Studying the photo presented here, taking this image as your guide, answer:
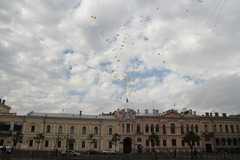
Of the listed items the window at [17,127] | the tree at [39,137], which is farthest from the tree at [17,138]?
the window at [17,127]

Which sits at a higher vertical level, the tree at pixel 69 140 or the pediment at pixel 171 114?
the pediment at pixel 171 114

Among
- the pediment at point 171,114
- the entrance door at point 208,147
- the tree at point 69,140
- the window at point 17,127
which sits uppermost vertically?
the pediment at point 171,114

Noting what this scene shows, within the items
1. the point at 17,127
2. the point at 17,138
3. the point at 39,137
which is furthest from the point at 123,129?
the point at 17,127

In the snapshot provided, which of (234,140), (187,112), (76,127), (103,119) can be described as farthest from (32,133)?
(234,140)

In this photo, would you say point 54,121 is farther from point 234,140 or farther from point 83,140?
point 234,140

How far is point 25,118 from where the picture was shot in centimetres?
5678

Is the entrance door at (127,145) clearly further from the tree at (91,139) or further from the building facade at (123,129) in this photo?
the tree at (91,139)

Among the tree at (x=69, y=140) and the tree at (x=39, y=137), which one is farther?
the tree at (x=69, y=140)

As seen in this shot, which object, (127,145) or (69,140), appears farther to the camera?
(127,145)

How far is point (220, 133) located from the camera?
219 ft

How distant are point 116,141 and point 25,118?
24317mm

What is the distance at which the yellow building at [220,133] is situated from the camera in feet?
214

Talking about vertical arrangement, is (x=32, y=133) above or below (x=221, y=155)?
above

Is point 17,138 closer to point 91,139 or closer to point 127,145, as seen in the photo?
point 91,139
